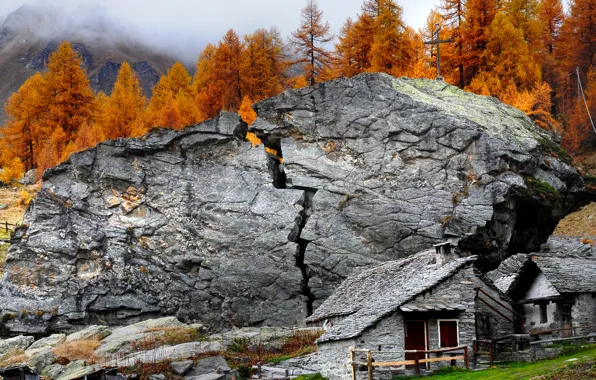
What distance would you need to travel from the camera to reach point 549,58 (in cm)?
7800

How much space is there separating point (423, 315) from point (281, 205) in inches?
845

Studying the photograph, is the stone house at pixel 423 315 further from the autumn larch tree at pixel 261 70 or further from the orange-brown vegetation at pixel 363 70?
the autumn larch tree at pixel 261 70

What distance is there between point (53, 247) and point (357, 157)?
24828 mm

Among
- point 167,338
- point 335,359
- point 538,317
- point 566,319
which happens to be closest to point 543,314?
point 538,317

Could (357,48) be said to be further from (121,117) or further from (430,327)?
(430,327)

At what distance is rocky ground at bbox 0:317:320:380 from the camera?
122ft

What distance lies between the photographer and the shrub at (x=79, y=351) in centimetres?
4147

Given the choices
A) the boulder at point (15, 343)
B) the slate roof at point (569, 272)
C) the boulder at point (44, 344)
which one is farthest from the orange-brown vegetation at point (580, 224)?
the boulder at point (15, 343)

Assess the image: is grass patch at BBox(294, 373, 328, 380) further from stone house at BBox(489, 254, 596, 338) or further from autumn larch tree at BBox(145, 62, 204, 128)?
autumn larch tree at BBox(145, 62, 204, 128)

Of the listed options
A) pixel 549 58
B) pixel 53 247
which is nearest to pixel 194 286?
pixel 53 247

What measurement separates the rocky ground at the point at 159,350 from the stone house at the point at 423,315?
164 inches

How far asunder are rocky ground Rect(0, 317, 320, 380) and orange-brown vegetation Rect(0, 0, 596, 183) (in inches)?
876

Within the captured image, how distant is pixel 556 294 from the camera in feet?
123

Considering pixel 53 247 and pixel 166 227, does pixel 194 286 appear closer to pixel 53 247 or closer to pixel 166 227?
pixel 166 227
